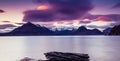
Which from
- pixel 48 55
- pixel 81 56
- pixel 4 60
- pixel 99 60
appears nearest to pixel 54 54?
pixel 48 55

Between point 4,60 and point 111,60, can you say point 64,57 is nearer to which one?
point 111,60

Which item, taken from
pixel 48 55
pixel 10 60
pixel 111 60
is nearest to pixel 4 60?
pixel 10 60

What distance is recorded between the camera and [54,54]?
128ft

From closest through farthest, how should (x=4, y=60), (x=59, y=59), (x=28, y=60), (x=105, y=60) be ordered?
1. (x=59, y=59)
2. (x=28, y=60)
3. (x=105, y=60)
4. (x=4, y=60)

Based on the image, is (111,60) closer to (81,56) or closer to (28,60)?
(81,56)

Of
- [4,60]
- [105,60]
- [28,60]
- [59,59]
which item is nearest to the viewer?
[59,59]

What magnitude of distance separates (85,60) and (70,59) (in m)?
3.24

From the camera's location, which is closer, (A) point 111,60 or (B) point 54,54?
(B) point 54,54

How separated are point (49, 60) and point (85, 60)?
5912 millimetres

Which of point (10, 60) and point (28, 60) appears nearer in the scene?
point (28, 60)

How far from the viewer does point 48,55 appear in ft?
130

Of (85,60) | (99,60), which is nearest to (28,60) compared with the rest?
(85,60)

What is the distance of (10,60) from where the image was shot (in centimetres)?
4847

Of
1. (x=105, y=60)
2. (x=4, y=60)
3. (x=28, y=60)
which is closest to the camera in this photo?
(x=28, y=60)
